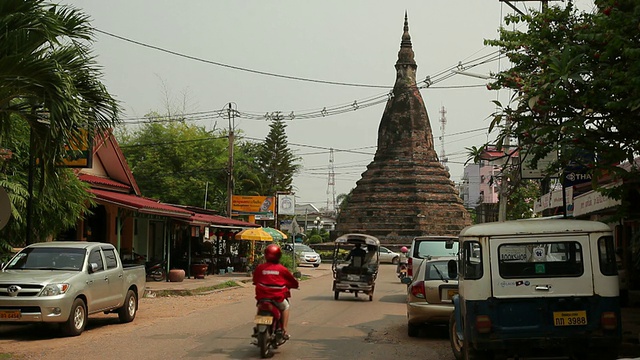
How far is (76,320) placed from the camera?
42.5 feet

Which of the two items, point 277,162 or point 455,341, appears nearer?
point 455,341

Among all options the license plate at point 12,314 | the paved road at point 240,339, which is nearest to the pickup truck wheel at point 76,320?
the paved road at point 240,339

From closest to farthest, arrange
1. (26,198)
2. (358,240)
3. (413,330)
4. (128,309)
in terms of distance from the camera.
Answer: (413,330) → (128,309) → (26,198) → (358,240)

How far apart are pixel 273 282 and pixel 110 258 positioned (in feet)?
17.7

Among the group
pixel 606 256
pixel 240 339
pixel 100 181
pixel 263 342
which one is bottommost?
pixel 240 339

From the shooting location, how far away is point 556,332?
27.9 ft

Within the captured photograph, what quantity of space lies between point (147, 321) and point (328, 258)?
4849 centimetres

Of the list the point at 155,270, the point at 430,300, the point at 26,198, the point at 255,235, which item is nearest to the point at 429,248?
the point at 430,300

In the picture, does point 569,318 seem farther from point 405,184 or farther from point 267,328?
point 405,184

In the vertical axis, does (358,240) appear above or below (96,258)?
above

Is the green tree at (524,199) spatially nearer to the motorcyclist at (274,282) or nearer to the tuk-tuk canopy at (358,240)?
the tuk-tuk canopy at (358,240)

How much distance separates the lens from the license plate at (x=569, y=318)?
8.52m

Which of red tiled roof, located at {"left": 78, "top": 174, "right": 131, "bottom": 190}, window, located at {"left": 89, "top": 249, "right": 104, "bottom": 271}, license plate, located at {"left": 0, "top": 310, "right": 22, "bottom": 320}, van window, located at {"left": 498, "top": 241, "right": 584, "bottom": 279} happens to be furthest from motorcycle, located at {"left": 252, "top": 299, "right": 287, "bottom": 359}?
red tiled roof, located at {"left": 78, "top": 174, "right": 131, "bottom": 190}

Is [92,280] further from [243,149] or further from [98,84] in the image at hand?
[243,149]
